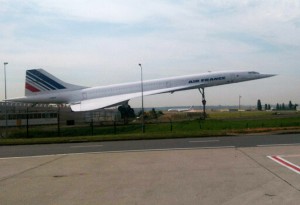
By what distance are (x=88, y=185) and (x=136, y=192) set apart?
1.26 meters

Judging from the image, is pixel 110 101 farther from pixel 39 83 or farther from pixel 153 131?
pixel 153 131

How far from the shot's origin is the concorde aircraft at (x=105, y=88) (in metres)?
52.6

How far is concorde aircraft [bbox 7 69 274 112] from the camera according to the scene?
2069 inches

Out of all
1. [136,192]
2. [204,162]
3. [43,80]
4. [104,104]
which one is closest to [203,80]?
[104,104]

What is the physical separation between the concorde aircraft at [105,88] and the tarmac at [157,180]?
3945cm

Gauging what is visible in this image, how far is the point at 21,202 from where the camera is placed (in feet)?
21.6

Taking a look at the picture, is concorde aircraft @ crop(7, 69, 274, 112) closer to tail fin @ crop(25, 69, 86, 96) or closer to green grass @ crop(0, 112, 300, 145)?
tail fin @ crop(25, 69, 86, 96)

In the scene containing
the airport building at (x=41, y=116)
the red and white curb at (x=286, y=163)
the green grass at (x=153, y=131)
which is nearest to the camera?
the red and white curb at (x=286, y=163)

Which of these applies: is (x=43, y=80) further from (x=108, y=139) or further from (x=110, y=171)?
(x=110, y=171)

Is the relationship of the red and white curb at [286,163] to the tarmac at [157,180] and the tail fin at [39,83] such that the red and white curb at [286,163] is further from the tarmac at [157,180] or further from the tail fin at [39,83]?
the tail fin at [39,83]

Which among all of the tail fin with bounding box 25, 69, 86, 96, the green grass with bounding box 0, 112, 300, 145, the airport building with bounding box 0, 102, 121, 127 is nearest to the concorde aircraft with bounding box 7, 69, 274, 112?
the tail fin with bounding box 25, 69, 86, 96

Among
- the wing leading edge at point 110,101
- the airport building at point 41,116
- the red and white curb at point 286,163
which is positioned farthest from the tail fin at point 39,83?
the red and white curb at point 286,163

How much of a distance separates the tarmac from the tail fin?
A: 1868 inches

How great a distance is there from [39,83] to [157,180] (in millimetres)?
52603
